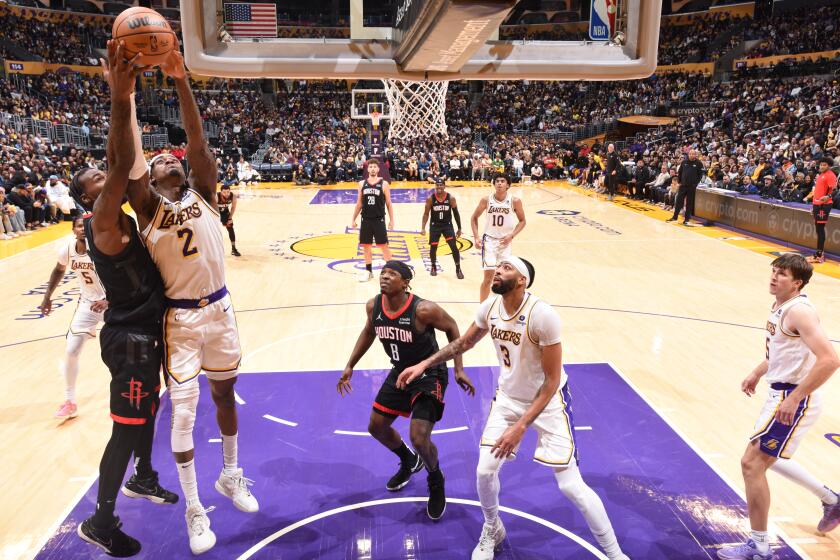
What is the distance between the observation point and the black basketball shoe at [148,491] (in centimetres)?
412

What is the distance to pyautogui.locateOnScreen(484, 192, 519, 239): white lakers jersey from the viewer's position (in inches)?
305

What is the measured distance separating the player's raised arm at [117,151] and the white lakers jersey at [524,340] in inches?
80.8

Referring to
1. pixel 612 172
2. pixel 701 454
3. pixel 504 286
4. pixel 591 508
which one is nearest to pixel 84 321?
pixel 504 286

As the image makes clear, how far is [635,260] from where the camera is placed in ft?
38.1

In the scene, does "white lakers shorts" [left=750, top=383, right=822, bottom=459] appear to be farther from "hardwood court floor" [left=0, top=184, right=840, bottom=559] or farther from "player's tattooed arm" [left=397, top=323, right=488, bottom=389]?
"player's tattooed arm" [left=397, top=323, right=488, bottom=389]

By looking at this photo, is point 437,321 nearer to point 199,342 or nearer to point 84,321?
point 199,342

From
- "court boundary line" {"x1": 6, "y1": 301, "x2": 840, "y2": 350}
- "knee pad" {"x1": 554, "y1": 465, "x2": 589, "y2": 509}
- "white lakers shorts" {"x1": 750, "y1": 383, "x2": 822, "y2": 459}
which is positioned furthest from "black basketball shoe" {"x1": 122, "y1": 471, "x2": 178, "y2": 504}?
"court boundary line" {"x1": 6, "y1": 301, "x2": 840, "y2": 350}

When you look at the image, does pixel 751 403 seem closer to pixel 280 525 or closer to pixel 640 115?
pixel 280 525

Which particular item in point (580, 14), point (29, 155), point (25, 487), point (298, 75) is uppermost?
point (580, 14)

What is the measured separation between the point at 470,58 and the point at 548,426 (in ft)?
10.2

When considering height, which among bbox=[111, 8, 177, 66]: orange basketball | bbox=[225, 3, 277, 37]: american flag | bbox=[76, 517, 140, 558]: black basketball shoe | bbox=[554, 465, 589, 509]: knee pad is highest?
bbox=[225, 3, 277, 37]: american flag

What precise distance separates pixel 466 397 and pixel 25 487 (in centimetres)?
343

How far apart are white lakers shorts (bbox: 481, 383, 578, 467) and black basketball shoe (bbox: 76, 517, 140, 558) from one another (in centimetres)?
208

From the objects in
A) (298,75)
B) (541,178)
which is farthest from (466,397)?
(541,178)
